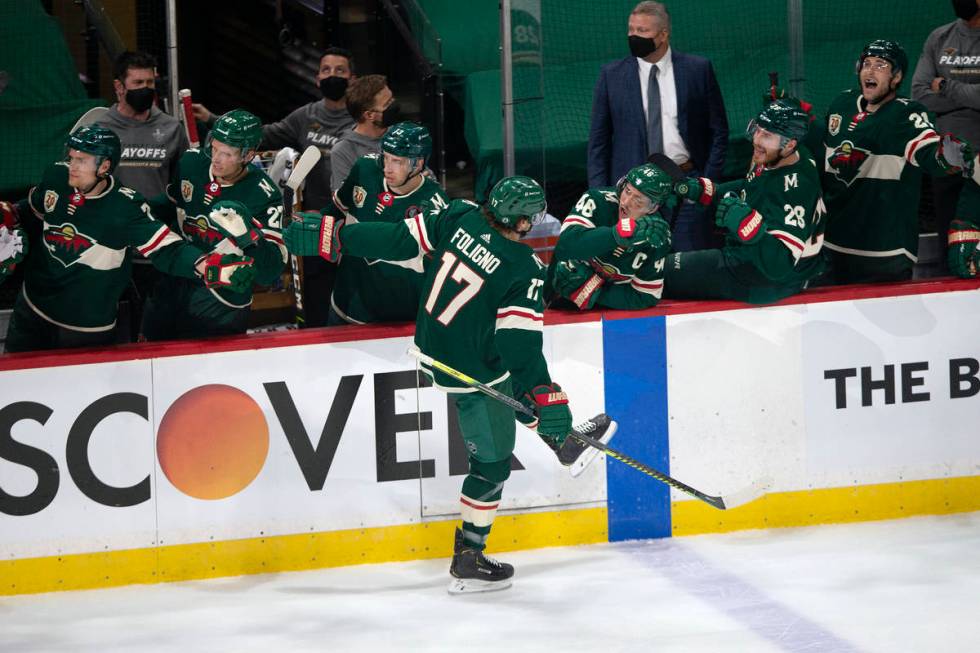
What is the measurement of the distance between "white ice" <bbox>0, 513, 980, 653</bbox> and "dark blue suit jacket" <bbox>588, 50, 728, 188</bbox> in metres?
1.62

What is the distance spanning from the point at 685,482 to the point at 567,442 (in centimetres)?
73

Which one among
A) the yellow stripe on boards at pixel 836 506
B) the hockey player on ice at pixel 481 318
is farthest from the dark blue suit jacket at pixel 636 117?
the yellow stripe on boards at pixel 836 506

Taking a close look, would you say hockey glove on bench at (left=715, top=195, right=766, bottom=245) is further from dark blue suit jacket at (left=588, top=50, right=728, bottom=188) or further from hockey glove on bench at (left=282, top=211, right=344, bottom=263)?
hockey glove on bench at (left=282, top=211, right=344, bottom=263)

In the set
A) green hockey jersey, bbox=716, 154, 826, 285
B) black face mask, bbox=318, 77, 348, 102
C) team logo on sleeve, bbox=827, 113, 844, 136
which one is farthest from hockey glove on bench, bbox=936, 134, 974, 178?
black face mask, bbox=318, 77, 348, 102

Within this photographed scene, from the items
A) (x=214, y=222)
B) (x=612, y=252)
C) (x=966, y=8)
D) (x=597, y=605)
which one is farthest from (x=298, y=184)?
(x=966, y=8)

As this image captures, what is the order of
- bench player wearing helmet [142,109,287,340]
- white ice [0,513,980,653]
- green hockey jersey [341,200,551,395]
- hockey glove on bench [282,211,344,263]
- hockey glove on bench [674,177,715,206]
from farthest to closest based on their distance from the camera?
hockey glove on bench [674,177,715,206]
bench player wearing helmet [142,109,287,340]
hockey glove on bench [282,211,344,263]
green hockey jersey [341,200,551,395]
white ice [0,513,980,653]

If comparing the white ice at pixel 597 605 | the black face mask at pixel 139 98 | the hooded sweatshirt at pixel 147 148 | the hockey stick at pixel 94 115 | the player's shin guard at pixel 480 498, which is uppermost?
the black face mask at pixel 139 98

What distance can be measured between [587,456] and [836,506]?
1.15m

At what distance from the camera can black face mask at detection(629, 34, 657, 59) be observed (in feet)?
19.1

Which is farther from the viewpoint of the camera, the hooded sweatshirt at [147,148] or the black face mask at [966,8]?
the black face mask at [966,8]

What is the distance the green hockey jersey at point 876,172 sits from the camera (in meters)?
5.47

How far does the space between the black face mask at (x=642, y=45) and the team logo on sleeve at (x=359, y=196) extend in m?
1.38

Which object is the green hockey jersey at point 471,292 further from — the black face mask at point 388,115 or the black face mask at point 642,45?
the black face mask at point 642,45

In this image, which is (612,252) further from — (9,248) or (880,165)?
(9,248)
